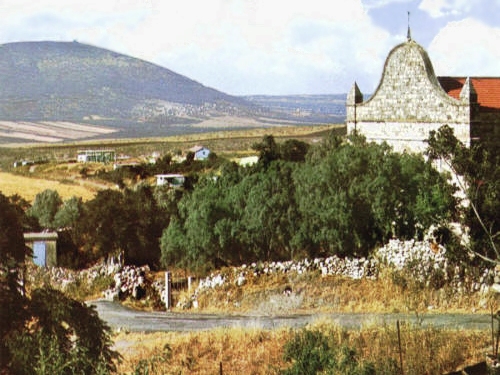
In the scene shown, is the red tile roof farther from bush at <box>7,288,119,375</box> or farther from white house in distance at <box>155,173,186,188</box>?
bush at <box>7,288,119,375</box>

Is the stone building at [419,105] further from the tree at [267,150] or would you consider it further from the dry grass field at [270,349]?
the dry grass field at [270,349]

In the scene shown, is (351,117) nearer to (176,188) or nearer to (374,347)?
(176,188)

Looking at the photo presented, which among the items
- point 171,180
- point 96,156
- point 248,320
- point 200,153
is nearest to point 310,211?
point 248,320

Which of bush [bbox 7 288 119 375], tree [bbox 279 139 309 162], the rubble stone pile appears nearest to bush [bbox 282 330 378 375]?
bush [bbox 7 288 119 375]

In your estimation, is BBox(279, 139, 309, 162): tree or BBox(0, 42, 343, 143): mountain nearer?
BBox(0, 42, 343, 143): mountain

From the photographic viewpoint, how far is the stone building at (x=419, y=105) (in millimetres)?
17797

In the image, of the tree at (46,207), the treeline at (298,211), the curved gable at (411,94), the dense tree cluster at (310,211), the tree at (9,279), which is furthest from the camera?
the curved gable at (411,94)

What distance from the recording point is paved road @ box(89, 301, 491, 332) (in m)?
13.3

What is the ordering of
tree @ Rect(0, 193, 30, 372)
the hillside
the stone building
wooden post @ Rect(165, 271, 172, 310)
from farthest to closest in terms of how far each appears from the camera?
the stone building < wooden post @ Rect(165, 271, 172, 310) < the hillside < tree @ Rect(0, 193, 30, 372)

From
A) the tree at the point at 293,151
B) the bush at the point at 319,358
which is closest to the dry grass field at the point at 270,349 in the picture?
the bush at the point at 319,358

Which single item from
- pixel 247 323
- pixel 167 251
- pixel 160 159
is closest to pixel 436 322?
pixel 247 323

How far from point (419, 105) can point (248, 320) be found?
708 cm

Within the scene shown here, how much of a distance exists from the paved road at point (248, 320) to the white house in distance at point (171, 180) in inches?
158

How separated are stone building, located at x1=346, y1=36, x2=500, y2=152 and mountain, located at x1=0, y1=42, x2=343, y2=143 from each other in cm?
389
